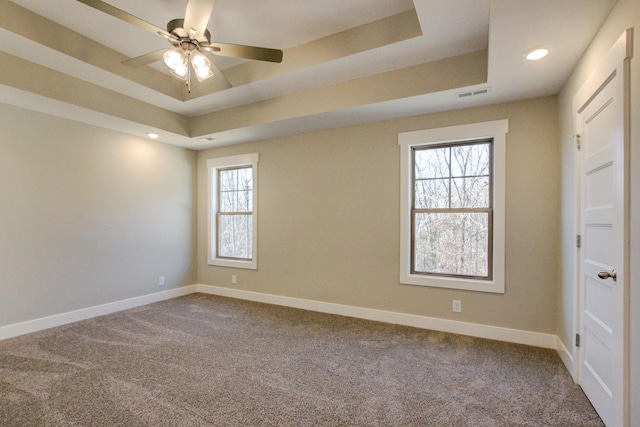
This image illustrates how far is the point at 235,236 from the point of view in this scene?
5160 mm

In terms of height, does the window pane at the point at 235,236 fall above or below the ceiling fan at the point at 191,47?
below

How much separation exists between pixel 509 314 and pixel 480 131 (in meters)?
1.91

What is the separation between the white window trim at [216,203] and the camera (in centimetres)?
474

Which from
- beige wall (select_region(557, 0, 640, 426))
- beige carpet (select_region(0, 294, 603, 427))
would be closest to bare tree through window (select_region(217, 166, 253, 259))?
beige carpet (select_region(0, 294, 603, 427))

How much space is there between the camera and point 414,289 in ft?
11.7

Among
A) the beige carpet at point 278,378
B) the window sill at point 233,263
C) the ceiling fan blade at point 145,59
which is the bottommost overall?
the beige carpet at point 278,378

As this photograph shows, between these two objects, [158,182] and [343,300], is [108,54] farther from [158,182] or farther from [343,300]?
[343,300]

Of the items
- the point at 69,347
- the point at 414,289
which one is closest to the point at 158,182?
the point at 69,347

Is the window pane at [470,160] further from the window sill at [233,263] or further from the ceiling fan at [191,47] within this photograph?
the window sill at [233,263]

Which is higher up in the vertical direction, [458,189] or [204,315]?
[458,189]

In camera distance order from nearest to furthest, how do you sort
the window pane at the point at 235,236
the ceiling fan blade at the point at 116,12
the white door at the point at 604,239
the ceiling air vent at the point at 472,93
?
the white door at the point at 604,239 < the ceiling fan blade at the point at 116,12 < the ceiling air vent at the point at 472,93 < the window pane at the point at 235,236

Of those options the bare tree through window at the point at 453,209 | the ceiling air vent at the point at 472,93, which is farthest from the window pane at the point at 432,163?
the ceiling air vent at the point at 472,93

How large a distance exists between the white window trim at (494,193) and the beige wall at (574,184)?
0.49m

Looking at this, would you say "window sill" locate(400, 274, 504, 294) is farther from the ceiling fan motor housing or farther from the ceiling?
the ceiling fan motor housing
